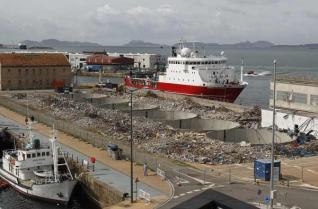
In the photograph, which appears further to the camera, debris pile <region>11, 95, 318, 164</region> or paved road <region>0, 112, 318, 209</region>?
debris pile <region>11, 95, 318, 164</region>

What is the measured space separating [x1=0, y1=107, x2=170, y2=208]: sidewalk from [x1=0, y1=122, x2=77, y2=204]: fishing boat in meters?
1.88

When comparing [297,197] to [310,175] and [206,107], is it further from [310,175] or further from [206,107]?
[206,107]

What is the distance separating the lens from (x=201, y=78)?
240 ft

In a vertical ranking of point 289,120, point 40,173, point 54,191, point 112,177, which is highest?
point 289,120

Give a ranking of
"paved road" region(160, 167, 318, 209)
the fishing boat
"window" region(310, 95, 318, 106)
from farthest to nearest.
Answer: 1. "window" region(310, 95, 318, 106)
2. the fishing boat
3. "paved road" region(160, 167, 318, 209)

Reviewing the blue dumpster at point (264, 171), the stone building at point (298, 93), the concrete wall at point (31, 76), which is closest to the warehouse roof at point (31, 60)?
the concrete wall at point (31, 76)

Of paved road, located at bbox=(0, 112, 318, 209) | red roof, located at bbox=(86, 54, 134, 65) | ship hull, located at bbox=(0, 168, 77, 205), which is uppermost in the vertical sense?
red roof, located at bbox=(86, 54, 134, 65)

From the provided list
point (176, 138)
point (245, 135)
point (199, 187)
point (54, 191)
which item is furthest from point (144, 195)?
point (245, 135)

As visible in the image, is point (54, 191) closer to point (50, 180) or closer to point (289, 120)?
point (50, 180)

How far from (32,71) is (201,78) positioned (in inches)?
1012

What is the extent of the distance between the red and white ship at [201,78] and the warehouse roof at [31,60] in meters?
16.9

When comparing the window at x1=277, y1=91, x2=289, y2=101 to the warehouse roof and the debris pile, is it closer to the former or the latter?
the debris pile

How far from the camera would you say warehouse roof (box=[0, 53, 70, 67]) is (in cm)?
7850

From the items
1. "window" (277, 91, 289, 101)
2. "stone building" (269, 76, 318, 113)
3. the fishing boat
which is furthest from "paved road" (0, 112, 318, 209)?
"window" (277, 91, 289, 101)
